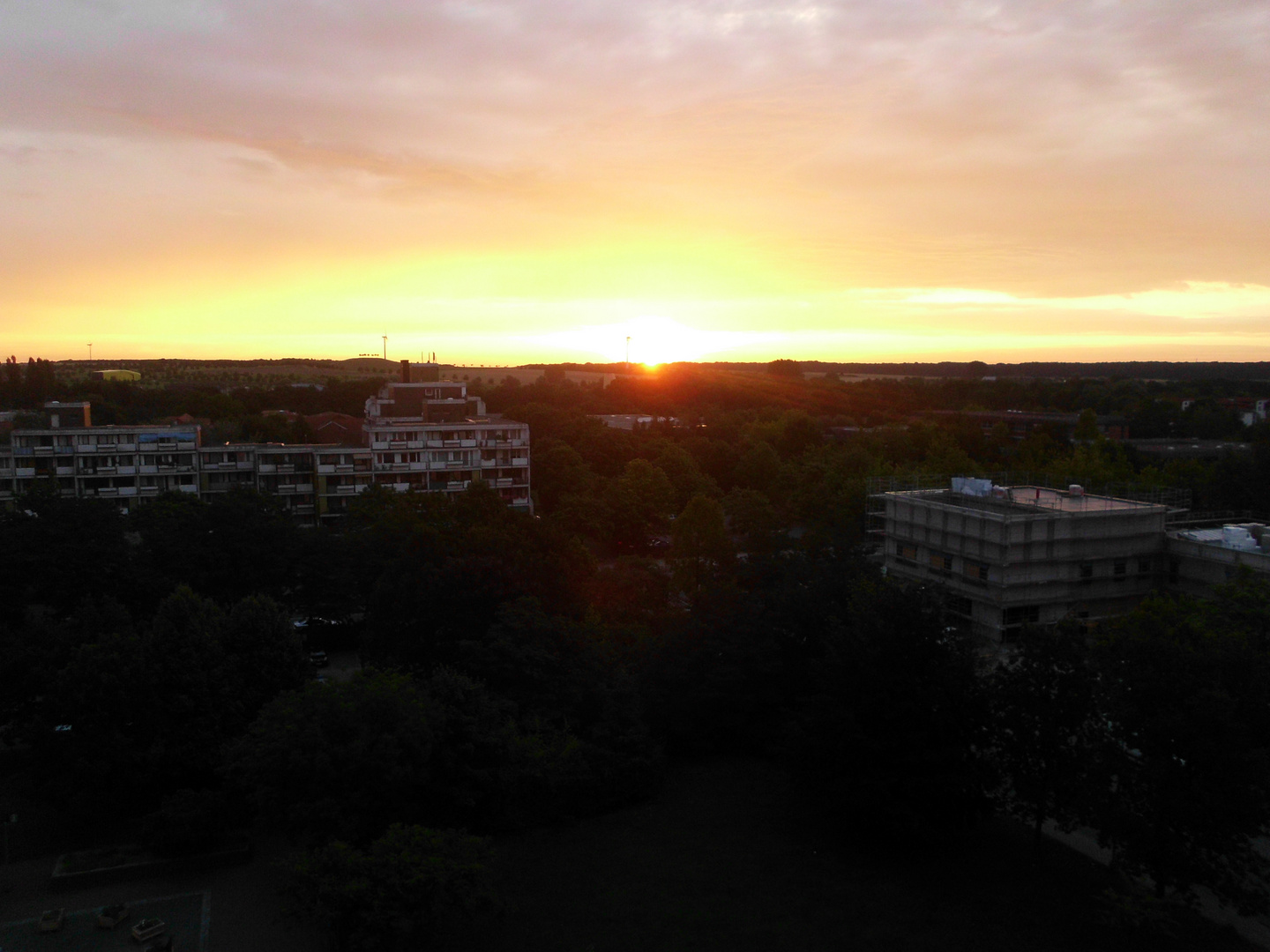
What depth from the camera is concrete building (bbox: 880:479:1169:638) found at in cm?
2700

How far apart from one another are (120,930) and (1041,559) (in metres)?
25.4

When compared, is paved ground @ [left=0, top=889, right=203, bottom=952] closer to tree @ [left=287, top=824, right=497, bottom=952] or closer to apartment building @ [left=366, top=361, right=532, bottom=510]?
tree @ [left=287, top=824, right=497, bottom=952]

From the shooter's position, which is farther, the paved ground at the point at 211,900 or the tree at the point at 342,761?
the tree at the point at 342,761

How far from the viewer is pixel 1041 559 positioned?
2716cm

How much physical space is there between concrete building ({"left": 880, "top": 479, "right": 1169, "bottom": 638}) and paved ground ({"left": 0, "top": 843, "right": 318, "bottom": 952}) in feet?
62.1

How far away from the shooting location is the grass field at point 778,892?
562 inches

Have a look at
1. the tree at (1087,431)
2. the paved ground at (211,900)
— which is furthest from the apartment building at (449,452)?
the tree at (1087,431)

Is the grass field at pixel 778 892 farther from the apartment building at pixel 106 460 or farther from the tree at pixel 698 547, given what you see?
the apartment building at pixel 106 460

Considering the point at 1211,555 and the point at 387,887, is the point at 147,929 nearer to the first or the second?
the point at 387,887

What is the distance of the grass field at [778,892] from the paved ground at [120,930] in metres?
5.24

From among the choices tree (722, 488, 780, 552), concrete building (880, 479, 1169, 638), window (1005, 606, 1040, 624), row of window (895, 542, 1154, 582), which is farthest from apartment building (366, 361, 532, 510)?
window (1005, 606, 1040, 624)

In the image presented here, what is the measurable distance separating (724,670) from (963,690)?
6136 mm

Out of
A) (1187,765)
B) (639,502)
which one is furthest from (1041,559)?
(639,502)

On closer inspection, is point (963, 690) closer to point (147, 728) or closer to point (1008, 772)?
point (1008, 772)
